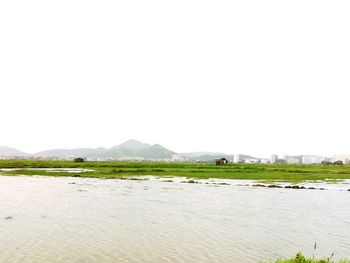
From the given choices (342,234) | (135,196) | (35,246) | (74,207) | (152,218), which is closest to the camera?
(35,246)

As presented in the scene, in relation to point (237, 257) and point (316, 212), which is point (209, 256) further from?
point (316, 212)

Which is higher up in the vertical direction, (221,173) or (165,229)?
(221,173)

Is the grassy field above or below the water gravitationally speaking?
above

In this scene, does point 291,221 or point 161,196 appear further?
point 161,196

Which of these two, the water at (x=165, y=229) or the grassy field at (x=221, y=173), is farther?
the grassy field at (x=221, y=173)

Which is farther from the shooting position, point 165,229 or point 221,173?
point 221,173

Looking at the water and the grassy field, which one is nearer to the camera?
the water

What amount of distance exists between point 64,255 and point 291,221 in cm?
1931

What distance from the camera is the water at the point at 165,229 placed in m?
19.2

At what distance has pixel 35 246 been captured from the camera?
788 inches

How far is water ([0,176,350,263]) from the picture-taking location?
1923 cm

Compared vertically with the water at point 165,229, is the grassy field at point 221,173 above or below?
above

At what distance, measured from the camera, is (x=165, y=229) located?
25844 mm

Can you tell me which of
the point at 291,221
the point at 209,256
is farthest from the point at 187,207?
the point at 209,256
